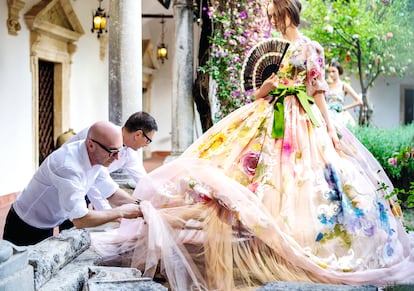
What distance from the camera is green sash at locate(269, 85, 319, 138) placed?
4.80m

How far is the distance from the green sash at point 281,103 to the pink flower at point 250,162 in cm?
22

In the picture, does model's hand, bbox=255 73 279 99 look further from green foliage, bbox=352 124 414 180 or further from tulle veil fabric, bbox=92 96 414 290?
green foliage, bbox=352 124 414 180

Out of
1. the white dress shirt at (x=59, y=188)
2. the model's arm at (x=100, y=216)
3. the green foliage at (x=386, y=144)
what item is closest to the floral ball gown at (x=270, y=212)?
the model's arm at (x=100, y=216)

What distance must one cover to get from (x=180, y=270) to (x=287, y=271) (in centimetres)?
65

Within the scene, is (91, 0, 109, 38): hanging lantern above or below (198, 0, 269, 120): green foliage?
above

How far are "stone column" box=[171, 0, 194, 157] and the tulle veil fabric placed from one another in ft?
19.8

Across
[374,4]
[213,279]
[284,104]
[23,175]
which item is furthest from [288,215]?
[374,4]

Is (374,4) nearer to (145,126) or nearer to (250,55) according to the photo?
(250,55)

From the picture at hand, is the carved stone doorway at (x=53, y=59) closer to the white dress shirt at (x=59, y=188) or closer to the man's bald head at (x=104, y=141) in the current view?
the white dress shirt at (x=59, y=188)

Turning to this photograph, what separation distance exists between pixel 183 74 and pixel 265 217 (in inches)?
275

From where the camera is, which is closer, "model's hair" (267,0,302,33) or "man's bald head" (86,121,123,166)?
"man's bald head" (86,121,123,166)

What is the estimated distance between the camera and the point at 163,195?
14.4 ft

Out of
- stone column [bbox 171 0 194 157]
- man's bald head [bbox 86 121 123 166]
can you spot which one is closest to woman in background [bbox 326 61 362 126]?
stone column [bbox 171 0 194 157]

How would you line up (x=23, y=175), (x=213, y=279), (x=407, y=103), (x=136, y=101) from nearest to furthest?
1. (x=213, y=279)
2. (x=136, y=101)
3. (x=23, y=175)
4. (x=407, y=103)
